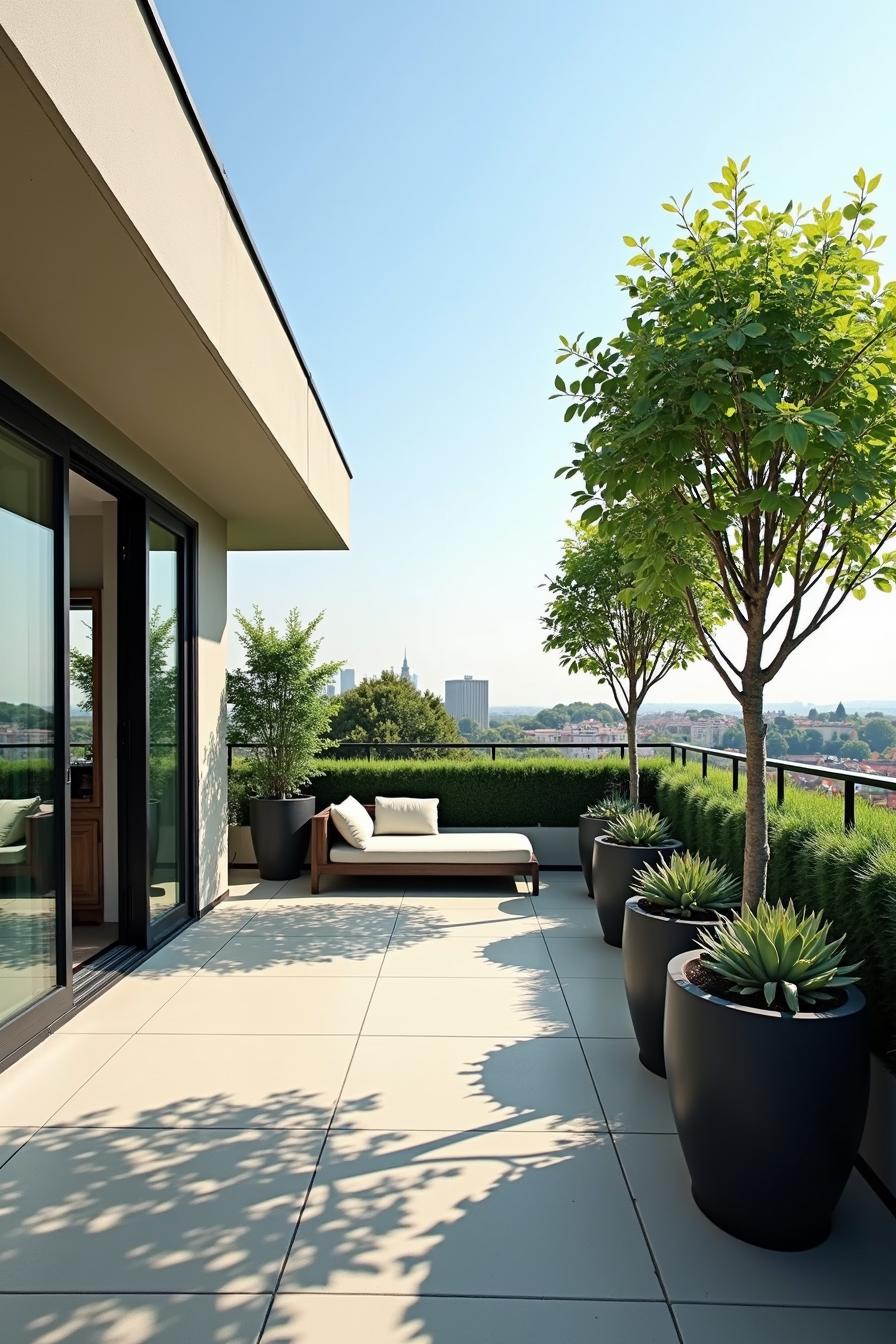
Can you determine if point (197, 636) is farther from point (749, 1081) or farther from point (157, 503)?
point (749, 1081)

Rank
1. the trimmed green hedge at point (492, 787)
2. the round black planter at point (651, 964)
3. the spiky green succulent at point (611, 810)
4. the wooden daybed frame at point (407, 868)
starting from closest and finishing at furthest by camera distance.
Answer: the round black planter at point (651, 964) < the spiky green succulent at point (611, 810) < the wooden daybed frame at point (407, 868) < the trimmed green hedge at point (492, 787)

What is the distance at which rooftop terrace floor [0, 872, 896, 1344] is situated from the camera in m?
1.82

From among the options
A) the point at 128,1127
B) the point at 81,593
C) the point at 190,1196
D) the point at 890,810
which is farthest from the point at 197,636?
the point at 890,810

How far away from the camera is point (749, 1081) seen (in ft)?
6.66

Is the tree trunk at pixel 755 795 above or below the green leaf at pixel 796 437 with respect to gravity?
below

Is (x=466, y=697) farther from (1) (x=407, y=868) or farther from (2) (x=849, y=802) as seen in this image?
Result: (2) (x=849, y=802)

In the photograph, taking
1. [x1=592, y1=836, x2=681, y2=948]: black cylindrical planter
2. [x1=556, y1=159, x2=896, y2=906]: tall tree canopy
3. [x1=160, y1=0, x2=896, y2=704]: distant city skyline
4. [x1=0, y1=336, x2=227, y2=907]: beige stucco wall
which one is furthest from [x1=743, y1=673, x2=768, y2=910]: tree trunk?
[x1=0, y1=336, x2=227, y2=907]: beige stucco wall

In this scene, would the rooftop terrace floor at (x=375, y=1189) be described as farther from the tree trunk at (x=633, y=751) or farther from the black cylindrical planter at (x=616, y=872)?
the tree trunk at (x=633, y=751)

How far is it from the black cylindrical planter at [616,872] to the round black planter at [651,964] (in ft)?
4.76

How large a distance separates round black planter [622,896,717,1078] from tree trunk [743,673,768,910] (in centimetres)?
26

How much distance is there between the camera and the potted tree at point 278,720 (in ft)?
22.7

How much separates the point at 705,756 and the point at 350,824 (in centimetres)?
293

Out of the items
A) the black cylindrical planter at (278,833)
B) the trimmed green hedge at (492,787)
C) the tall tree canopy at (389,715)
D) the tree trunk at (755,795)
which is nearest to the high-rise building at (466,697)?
the tall tree canopy at (389,715)

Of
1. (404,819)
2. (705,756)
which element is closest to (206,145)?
(404,819)
